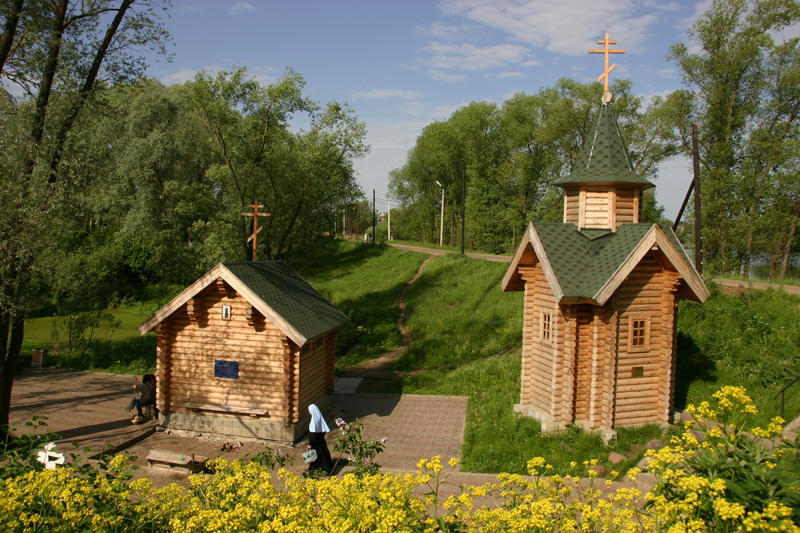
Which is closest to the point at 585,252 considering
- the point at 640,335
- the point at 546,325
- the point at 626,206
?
the point at 626,206

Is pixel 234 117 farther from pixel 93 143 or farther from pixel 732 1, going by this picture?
pixel 732 1

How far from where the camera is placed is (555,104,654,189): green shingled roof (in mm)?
13173

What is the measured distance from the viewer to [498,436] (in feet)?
41.8

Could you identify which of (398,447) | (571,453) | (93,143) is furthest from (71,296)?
(571,453)

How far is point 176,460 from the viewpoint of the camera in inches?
416

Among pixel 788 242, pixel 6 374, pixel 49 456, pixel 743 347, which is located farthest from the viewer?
pixel 788 242

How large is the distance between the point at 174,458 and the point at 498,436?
24.0ft

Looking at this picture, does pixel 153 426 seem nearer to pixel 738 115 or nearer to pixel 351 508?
pixel 351 508

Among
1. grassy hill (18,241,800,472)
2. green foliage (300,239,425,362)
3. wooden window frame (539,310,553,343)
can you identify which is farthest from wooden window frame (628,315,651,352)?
green foliage (300,239,425,362)

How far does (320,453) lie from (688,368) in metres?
11.8

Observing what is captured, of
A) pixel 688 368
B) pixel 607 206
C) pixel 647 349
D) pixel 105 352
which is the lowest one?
pixel 105 352

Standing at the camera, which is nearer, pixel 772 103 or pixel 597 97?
pixel 772 103

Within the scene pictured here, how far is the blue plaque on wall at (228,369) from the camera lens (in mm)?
12953

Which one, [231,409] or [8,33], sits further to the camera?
[231,409]
